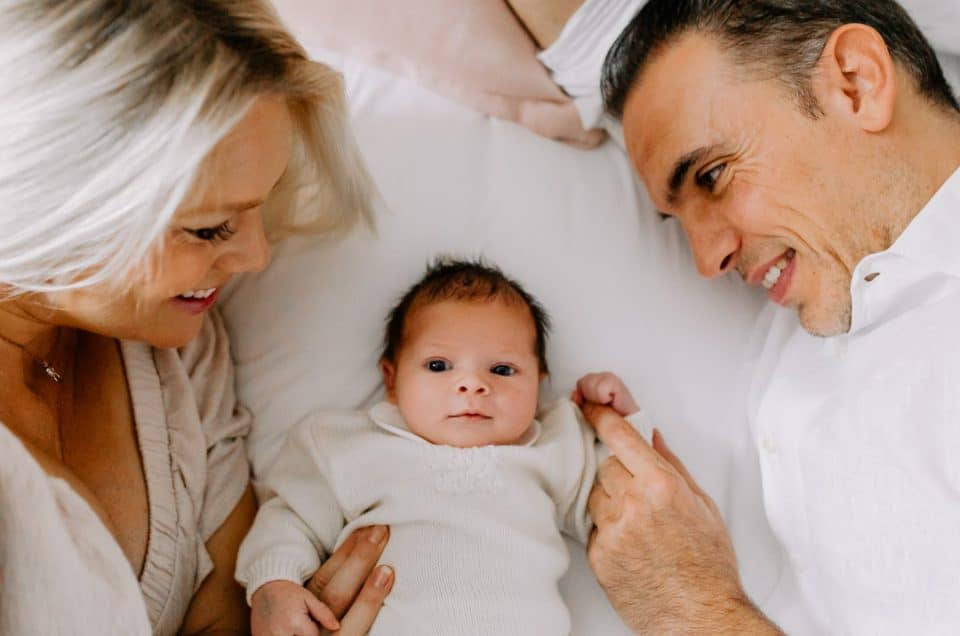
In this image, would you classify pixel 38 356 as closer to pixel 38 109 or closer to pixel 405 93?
pixel 38 109

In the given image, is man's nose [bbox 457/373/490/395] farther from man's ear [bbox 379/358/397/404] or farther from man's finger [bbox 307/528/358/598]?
man's finger [bbox 307/528/358/598]

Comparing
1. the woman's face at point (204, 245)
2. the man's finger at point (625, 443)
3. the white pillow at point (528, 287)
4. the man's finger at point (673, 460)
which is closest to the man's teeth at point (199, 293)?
the woman's face at point (204, 245)

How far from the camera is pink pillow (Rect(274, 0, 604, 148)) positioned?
182 cm

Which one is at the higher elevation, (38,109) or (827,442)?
(38,109)

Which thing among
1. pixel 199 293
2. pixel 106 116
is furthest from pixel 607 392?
pixel 106 116

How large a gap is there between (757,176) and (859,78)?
24 cm

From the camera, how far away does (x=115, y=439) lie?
1364 millimetres

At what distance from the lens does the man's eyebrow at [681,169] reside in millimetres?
1577

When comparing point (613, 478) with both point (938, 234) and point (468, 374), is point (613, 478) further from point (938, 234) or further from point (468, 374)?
point (938, 234)

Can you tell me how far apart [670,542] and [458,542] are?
364 mm

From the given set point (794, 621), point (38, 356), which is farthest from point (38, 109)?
point (794, 621)

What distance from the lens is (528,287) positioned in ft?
5.85

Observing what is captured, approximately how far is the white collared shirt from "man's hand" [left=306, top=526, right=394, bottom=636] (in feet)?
2.45

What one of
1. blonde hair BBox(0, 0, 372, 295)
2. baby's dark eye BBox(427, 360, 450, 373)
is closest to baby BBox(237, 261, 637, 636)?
baby's dark eye BBox(427, 360, 450, 373)
